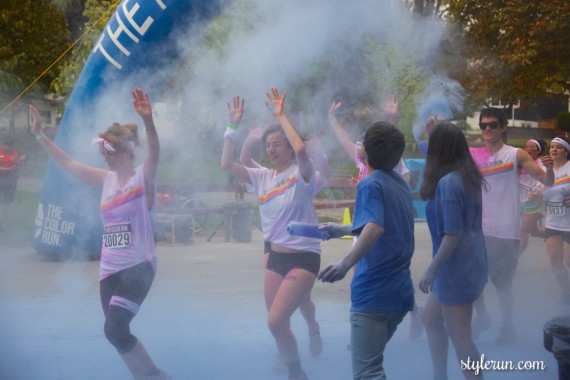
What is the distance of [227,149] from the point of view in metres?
5.82

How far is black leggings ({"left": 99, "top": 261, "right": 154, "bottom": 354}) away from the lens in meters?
5.12

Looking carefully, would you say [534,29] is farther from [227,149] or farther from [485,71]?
[227,149]

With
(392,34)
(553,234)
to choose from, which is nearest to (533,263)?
(553,234)

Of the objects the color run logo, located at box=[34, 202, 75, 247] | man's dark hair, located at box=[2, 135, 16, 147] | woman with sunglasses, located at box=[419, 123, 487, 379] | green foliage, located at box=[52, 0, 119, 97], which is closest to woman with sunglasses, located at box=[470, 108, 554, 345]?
woman with sunglasses, located at box=[419, 123, 487, 379]

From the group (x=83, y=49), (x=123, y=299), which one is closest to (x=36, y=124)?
(x=123, y=299)

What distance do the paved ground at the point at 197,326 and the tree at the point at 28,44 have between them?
2.13 m

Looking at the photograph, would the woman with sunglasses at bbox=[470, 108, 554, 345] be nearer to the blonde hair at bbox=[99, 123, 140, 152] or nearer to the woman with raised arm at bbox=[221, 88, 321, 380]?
the woman with raised arm at bbox=[221, 88, 321, 380]

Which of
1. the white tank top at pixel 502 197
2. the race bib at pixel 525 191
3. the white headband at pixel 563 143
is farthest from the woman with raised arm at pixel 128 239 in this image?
the race bib at pixel 525 191

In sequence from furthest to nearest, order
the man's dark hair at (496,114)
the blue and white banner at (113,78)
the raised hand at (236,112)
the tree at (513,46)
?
the tree at (513,46), the blue and white banner at (113,78), the man's dark hair at (496,114), the raised hand at (236,112)

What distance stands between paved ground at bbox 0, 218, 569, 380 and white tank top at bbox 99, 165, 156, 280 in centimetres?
96

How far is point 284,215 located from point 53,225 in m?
3.90

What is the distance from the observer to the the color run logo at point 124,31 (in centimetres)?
724

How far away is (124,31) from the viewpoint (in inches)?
295

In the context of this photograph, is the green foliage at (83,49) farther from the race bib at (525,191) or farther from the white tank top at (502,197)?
the white tank top at (502,197)
